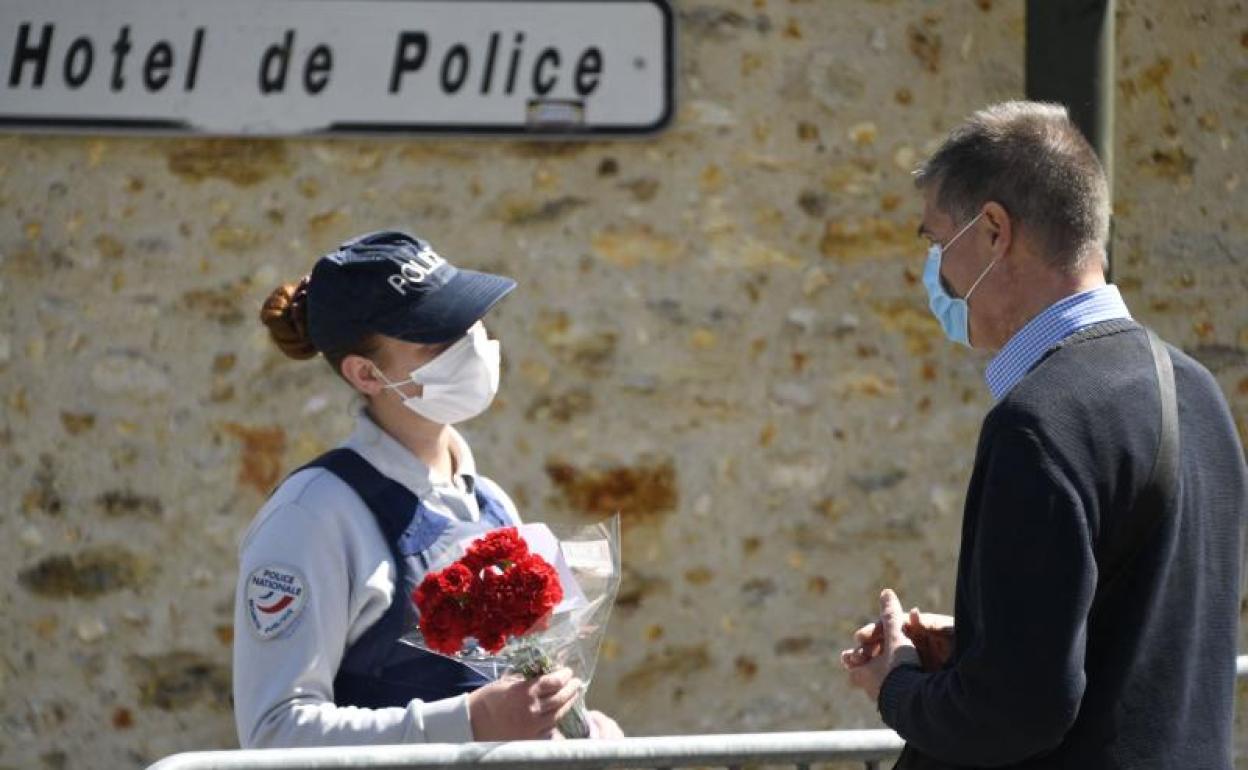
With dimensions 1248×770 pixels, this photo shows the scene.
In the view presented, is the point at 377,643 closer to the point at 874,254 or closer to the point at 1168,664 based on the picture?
the point at 1168,664

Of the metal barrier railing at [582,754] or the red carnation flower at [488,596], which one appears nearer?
the metal barrier railing at [582,754]

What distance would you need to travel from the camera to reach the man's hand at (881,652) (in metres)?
2.56

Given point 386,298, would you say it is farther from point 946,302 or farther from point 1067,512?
point 1067,512

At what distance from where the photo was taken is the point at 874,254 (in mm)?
5512

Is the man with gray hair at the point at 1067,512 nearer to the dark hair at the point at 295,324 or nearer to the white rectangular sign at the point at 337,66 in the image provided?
the dark hair at the point at 295,324

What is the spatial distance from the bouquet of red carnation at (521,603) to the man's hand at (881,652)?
495mm

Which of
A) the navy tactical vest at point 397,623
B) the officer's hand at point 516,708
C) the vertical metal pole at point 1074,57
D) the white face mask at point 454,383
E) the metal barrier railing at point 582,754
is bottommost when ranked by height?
the metal barrier railing at point 582,754

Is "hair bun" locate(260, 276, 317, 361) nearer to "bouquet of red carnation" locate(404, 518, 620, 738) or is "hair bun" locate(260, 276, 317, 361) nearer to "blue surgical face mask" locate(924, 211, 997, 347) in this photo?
"bouquet of red carnation" locate(404, 518, 620, 738)

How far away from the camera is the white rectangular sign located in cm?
502

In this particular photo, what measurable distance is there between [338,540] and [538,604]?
0.32m

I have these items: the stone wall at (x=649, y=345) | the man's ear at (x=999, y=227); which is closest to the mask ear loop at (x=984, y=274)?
the man's ear at (x=999, y=227)

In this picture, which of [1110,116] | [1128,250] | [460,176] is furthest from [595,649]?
[1128,250]

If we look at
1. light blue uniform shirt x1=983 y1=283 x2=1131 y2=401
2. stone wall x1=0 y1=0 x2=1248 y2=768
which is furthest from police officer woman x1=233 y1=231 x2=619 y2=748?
stone wall x1=0 y1=0 x2=1248 y2=768

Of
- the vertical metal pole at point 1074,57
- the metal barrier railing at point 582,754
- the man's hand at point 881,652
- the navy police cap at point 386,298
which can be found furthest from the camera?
the vertical metal pole at point 1074,57
